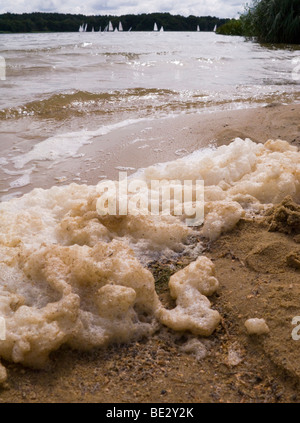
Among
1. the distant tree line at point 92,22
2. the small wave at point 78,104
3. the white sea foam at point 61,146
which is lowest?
the white sea foam at point 61,146

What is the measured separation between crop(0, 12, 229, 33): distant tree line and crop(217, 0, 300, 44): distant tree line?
24.9 meters

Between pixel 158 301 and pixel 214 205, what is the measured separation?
1.13 m

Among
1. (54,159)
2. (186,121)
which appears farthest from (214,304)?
(186,121)

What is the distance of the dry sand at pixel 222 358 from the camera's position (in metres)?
1.59

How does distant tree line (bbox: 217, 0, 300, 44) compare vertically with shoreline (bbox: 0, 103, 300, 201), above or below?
above

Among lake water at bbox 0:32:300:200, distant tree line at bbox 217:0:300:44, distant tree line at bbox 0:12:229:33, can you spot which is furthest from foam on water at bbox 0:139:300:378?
distant tree line at bbox 0:12:229:33

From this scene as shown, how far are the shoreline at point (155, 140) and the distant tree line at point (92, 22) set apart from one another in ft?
122

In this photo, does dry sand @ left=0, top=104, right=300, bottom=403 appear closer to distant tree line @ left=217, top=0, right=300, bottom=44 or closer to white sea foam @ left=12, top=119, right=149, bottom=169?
white sea foam @ left=12, top=119, right=149, bottom=169

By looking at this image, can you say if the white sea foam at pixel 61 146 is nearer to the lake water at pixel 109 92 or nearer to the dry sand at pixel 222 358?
the lake water at pixel 109 92

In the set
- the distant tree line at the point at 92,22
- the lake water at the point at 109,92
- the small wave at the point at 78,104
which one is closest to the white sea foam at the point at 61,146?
the lake water at the point at 109,92

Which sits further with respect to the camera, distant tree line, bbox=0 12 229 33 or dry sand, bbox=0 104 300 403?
distant tree line, bbox=0 12 229 33

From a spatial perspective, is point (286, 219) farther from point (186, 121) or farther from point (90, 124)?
point (90, 124)

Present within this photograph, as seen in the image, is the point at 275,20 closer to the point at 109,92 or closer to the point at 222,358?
the point at 109,92

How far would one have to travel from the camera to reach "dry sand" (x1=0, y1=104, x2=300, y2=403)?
1586 mm
